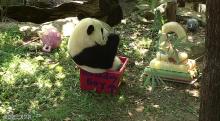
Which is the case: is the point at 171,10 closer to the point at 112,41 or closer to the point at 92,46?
the point at 112,41

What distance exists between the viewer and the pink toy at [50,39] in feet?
18.3

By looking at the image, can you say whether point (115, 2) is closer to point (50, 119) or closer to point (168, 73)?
point (168, 73)

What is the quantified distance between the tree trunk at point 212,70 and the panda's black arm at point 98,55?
1308 mm

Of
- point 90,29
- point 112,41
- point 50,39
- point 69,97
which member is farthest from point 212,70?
point 50,39

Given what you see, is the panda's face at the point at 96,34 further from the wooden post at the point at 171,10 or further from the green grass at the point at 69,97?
the wooden post at the point at 171,10

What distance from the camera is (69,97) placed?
4395 millimetres

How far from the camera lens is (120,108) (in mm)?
4223

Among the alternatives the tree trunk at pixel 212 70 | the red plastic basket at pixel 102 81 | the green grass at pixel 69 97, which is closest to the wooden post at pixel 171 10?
the green grass at pixel 69 97

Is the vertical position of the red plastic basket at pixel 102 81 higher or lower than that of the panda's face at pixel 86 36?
lower

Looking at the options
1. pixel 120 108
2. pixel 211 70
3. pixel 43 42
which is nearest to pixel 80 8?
pixel 43 42

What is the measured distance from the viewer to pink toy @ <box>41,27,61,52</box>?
5570 mm

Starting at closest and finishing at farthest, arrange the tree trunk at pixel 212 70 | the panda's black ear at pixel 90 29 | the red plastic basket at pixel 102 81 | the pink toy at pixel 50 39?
the tree trunk at pixel 212 70, the panda's black ear at pixel 90 29, the red plastic basket at pixel 102 81, the pink toy at pixel 50 39

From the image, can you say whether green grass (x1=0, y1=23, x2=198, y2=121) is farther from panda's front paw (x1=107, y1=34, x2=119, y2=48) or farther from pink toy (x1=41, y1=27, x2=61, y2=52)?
panda's front paw (x1=107, y1=34, x2=119, y2=48)

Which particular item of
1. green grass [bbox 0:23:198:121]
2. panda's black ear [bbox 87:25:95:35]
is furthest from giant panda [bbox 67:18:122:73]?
green grass [bbox 0:23:198:121]
